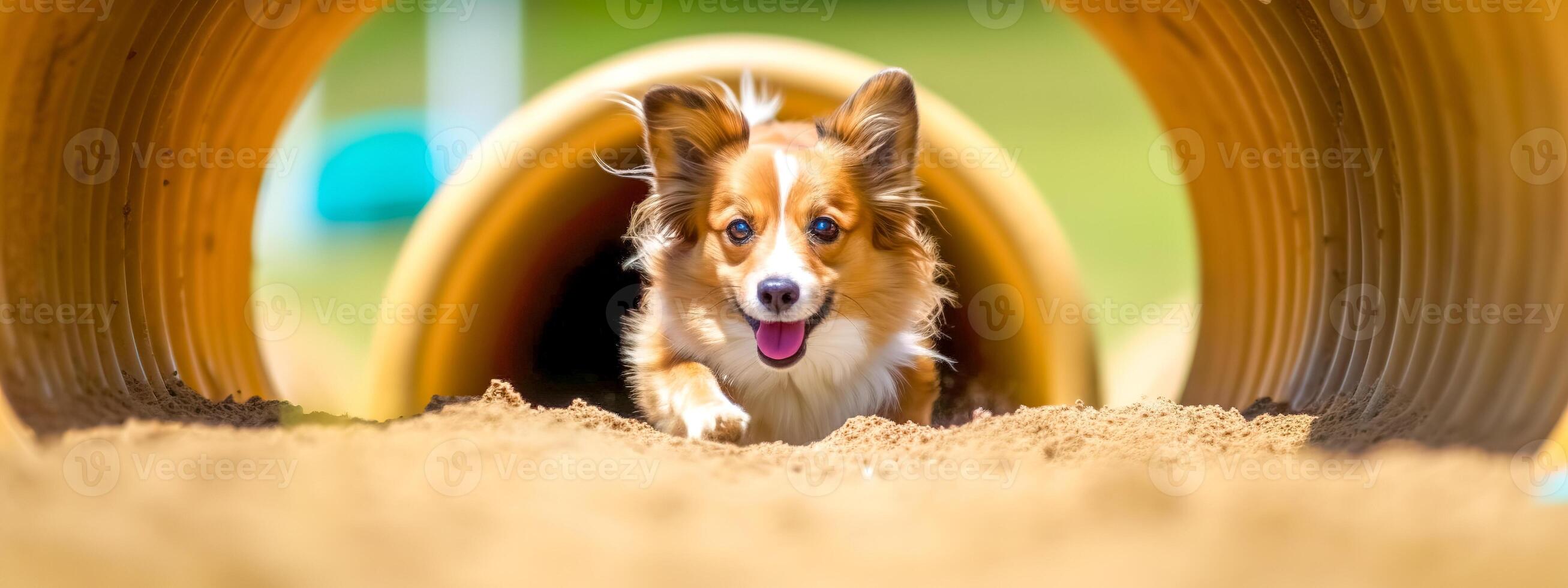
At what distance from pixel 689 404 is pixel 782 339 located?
0.43 m

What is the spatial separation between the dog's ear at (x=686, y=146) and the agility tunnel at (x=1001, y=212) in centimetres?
29

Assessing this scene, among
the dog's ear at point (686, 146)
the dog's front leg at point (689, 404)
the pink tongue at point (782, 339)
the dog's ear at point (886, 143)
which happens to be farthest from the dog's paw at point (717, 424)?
the dog's ear at point (886, 143)

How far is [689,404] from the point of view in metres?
3.55

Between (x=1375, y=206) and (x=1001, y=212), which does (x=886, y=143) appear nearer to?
(x=1001, y=212)

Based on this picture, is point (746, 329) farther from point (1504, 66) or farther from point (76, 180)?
point (1504, 66)

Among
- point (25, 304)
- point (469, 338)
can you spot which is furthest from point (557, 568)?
point (469, 338)

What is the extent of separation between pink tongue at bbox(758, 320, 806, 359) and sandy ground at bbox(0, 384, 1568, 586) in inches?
42.3

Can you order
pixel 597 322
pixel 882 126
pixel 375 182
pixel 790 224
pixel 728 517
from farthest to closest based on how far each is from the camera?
pixel 375 182
pixel 597 322
pixel 882 126
pixel 790 224
pixel 728 517

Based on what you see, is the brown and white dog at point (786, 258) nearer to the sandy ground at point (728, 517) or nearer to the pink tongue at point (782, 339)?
the pink tongue at point (782, 339)

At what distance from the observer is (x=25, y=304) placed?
2.77m

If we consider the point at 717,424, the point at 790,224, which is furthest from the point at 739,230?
the point at 717,424

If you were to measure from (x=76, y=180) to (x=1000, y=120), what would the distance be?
5.87 m

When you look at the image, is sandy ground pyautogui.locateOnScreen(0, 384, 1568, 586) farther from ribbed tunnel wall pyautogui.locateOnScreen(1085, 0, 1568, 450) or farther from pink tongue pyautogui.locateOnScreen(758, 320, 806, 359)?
pink tongue pyautogui.locateOnScreen(758, 320, 806, 359)

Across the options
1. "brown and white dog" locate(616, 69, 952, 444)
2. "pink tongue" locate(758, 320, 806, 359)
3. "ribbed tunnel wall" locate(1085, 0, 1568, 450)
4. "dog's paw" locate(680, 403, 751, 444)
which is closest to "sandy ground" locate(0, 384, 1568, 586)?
"ribbed tunnel wall" locate(1085, 0, 1568, 450)
